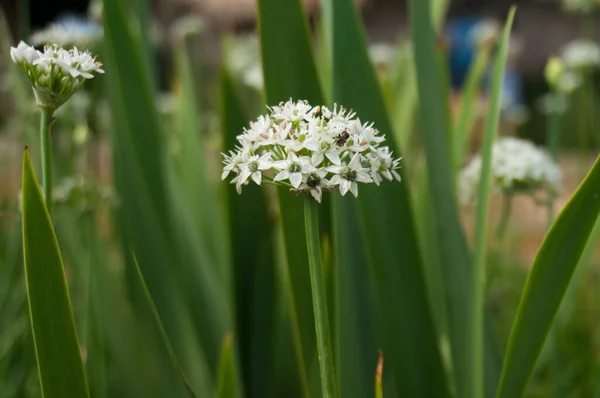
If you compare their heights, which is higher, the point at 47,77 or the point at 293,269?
the point at 47,77

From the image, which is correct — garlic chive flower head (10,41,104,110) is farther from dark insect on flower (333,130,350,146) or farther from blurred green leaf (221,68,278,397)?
blurred green leaf (221,68,278,397)

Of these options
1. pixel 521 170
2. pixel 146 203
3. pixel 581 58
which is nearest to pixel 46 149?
pixel 146 203

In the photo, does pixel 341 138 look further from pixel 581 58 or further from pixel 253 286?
pixel 581 58

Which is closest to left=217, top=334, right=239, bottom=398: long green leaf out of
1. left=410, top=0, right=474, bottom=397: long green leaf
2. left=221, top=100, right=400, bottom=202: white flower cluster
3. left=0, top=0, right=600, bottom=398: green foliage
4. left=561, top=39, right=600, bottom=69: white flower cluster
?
left=0, top=0, right=600, bottom=398: green foliage

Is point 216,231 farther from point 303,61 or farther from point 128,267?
point 303,61

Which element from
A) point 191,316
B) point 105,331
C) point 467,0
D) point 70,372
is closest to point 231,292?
point 191,316

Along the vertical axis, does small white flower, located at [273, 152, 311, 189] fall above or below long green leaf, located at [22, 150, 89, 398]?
above
